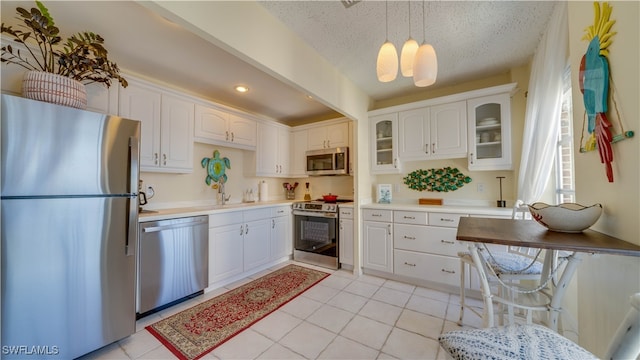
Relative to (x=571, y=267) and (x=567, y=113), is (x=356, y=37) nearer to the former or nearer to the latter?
(x=567, y=113)

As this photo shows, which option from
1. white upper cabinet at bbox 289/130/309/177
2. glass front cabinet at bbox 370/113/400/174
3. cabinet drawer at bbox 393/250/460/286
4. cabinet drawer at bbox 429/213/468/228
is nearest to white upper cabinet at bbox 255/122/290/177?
white upper cabinet at bbox 289/130/309/177

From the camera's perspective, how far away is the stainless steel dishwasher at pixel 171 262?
2004 mm

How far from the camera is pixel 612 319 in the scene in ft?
3.33

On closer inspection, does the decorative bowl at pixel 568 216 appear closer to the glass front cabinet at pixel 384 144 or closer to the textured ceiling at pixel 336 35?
the textured ceiling at pixel 336 35

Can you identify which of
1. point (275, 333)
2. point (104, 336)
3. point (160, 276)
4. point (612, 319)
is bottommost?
point (275, 333)

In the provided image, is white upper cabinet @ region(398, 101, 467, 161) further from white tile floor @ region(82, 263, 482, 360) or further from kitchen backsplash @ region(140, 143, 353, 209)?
white tile floor @ region(82, 263, 482, 360)

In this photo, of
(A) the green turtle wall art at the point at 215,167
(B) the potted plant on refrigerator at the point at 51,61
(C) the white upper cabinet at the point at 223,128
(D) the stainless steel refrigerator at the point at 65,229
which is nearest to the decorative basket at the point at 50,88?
(B) the potted plant on refrigerator at the point at 51,61

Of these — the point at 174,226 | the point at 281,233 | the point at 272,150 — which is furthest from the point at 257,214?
the point at 272,150

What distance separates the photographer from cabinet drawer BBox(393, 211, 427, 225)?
263cm

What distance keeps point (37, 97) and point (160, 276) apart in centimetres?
A: 158

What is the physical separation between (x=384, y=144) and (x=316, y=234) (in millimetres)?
1617

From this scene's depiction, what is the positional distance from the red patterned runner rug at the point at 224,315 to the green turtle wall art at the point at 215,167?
4.86ft

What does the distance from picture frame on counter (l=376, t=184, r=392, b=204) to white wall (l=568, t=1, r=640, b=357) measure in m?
2.05

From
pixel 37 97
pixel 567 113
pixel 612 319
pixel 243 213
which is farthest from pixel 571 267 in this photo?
pixel 37 97
